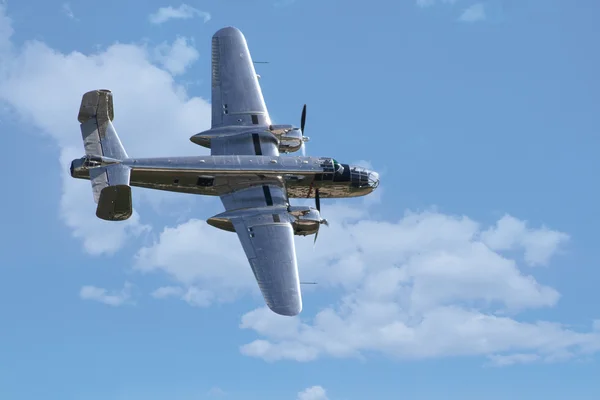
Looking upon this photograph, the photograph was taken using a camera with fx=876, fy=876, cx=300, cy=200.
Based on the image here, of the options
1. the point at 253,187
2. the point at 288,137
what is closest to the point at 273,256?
the point at 253,187

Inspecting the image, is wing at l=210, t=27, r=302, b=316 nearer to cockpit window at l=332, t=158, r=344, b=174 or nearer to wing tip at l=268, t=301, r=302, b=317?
wing tip at l=268, t=301, r=302, b=317

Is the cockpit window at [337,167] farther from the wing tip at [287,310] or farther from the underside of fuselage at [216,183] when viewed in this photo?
the wing tip at [287,310]

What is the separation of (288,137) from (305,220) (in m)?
7.30

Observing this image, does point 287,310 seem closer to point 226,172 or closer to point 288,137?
point 226,172

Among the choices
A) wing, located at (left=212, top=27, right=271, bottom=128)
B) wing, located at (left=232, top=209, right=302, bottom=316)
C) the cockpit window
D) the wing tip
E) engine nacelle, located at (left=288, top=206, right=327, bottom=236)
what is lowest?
the wing tip

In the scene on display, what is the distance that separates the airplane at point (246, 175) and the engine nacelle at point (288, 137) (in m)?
0.06

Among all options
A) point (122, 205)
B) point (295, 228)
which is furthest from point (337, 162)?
point (122, 205)

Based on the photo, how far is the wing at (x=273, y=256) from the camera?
41.4 meters

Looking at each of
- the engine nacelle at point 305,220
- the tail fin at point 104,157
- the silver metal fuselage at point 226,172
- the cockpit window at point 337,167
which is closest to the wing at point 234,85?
the silver metal fuselage at point 226,172

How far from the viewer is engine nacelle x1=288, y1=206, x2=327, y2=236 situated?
150 feet

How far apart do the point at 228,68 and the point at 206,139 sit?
19.3 feet

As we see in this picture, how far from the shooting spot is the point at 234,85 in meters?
53.2

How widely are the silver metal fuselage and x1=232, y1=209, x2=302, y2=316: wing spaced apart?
114 inches

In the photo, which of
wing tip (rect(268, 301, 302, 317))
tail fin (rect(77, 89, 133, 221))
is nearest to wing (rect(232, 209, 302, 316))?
wing tip (rect(268, 301, 302, 317))
